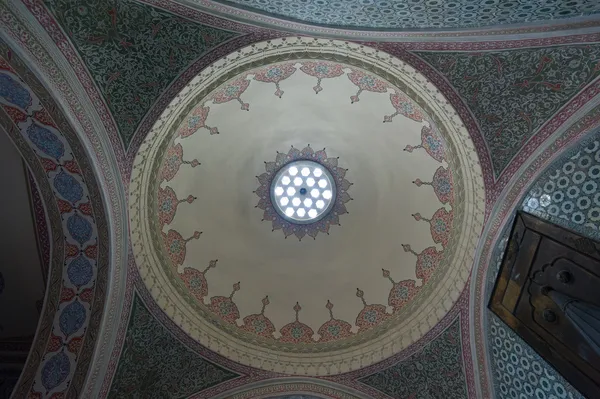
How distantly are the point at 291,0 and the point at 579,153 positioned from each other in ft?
10.4

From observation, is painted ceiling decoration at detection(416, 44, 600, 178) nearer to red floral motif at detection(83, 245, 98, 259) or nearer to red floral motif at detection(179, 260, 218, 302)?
red floral motif at detection(83, 245, 98, 259)

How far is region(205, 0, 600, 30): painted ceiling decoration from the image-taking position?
13.3 feet

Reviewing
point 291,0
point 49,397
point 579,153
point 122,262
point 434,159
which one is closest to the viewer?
point 291,0

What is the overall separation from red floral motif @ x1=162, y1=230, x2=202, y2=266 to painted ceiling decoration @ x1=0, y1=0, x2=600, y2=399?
3 centimetres

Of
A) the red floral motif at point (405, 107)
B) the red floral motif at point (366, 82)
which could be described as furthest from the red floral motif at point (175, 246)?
the red floral motif at point (405, 107)

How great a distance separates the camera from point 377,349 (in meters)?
7.16

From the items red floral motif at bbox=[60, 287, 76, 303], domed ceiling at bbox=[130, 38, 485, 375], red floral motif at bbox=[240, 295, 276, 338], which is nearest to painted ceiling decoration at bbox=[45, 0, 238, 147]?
domed ceiling at bbox=[130, 38, 485, 375]

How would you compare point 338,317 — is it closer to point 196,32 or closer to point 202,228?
point 202,228

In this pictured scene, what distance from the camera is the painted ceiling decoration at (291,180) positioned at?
473 centimetres

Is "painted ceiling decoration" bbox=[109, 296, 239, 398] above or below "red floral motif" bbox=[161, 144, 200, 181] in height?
below

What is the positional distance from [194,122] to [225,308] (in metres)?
2.96

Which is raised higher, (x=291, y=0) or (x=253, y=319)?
(x=291, y=0)

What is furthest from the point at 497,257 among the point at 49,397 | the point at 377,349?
the point at 49,397

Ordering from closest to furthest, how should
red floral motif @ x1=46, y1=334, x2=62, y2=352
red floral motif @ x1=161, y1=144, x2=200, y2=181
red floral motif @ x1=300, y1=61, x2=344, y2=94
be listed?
red floral motif @ x1=46, y1=334, x2=62, y2=352
red floral motif @ x1=300, y1=61, x2=344, y2=94
red floral motif @ x1=161, y1=144, x2=200, y2=181
